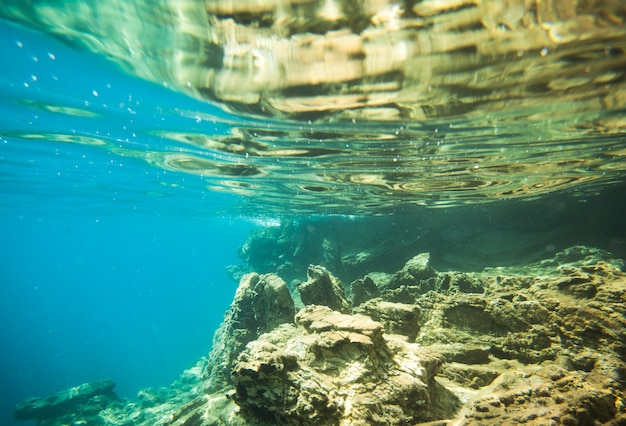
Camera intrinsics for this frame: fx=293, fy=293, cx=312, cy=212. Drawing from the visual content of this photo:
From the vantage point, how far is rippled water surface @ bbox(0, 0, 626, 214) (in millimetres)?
5109

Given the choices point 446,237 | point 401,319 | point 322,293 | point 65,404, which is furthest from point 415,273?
point 65,404

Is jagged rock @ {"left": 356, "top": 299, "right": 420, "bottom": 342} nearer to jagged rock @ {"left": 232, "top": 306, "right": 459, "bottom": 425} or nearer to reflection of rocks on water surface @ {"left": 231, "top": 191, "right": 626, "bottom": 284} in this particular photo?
jagged rock @ {"left": 232, "top": 306, "right": 459, "bottom": 425}

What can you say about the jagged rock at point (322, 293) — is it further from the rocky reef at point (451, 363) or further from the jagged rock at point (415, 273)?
the jagged rock at point (415, 273)

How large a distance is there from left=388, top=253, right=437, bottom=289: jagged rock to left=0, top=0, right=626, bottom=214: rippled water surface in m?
3.93

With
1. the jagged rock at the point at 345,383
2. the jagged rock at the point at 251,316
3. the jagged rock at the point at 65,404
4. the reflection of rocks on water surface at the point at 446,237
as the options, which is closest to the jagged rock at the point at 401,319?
the jagged rock at the point at 345,383

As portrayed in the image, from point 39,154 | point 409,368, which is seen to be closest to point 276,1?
point 409,368

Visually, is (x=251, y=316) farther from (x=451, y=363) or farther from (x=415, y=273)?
Answer: (x=451, y=363)

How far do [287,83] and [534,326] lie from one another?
7232mm

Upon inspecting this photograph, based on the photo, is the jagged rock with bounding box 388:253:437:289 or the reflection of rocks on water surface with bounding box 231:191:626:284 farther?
the reflection of rocks on water surface with bounding box 231:191:626:284

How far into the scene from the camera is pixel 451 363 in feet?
17.9

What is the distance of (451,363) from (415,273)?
6573mm

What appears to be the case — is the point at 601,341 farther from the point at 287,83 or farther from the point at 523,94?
the point at 287,83

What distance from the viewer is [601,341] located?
489 cm

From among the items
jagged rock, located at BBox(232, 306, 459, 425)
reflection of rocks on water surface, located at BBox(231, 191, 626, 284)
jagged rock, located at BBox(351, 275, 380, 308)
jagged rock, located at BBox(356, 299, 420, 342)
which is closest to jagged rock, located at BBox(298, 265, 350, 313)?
jagged rock, located at BBox(351, 275, 380, 308)
